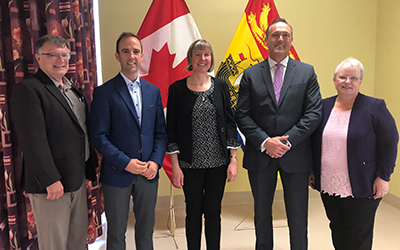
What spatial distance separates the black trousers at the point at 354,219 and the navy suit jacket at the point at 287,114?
11.5 inches

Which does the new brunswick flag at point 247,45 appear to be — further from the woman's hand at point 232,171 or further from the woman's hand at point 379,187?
the woman's hand at point 379,187

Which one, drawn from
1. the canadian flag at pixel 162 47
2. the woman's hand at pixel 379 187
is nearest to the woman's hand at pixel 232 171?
the woman's hand at pixel 379 187

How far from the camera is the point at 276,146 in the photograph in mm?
1644

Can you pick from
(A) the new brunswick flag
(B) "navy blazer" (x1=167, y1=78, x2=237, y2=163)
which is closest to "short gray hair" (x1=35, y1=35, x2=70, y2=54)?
(B) "navy blazer" (x1=167, y1=78, x2=237, y2=163)

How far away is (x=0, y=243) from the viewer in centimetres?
175

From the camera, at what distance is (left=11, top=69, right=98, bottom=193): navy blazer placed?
4.53 ft

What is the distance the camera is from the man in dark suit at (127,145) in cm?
161

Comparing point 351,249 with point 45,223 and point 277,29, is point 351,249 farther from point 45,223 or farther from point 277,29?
point 45,223

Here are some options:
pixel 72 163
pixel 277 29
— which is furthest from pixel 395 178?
pixel 72 163

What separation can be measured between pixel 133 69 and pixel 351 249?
1818 mm

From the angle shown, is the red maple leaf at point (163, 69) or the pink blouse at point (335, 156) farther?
the red maple leaf at point (163, 69)

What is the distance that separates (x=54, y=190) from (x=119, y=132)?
0.48m

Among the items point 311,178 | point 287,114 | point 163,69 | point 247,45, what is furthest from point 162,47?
point 311,178

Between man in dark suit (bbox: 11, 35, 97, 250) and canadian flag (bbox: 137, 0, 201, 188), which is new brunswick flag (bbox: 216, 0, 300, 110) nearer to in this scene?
canadian flag (bbox: 137, 0, 201, 188)
